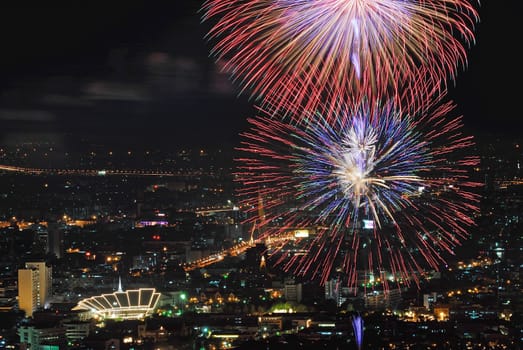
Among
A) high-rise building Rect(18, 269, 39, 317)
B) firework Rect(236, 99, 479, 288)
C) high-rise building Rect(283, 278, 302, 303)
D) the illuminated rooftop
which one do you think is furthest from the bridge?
high-rise building Rect(283, 278, 302, 303)

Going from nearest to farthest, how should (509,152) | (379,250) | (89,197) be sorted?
(379,250)
(509,152)
(89,197)

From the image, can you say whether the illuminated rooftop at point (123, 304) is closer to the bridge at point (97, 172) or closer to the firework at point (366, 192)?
the firework at point (366, 192)

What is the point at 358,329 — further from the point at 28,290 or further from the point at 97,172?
the point at 97,172

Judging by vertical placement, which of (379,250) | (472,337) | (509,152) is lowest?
(472,337)

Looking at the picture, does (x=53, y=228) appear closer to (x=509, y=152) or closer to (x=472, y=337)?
(x=509, y=152)

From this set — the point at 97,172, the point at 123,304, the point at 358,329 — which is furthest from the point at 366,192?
the point at 97,172

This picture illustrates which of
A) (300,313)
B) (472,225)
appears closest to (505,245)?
(472,225)
